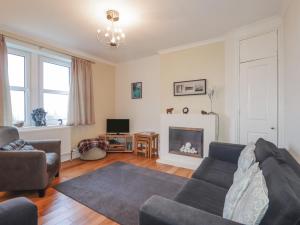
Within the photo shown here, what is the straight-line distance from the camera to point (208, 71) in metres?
3.40

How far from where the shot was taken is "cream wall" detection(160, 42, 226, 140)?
10.7 feet

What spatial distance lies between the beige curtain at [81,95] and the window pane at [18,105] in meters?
0.82

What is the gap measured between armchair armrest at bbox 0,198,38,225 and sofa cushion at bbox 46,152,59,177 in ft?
4.72

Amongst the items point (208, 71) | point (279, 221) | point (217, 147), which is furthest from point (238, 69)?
point (279, 221)

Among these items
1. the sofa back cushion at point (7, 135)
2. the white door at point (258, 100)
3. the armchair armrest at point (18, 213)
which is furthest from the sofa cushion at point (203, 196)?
the sofa back cushion at point (7, 135)

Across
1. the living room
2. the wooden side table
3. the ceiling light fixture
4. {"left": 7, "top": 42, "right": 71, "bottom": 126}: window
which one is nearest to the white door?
the living room

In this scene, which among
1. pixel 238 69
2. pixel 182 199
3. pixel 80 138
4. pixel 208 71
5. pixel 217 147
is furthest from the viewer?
pixel 80 138

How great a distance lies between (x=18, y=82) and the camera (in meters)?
3.20

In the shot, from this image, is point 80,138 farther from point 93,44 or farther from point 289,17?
point 289,17

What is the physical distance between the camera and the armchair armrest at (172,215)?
2.95 feet

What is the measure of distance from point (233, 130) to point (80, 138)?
3295 mm

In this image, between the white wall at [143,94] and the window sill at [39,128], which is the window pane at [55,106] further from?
the white wall at [143,94]

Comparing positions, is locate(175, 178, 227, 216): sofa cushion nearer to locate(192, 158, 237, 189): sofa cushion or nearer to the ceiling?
locate(192, 158, 237, 189): sofa cushion

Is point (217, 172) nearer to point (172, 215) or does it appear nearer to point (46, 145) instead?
point (172, 215)
